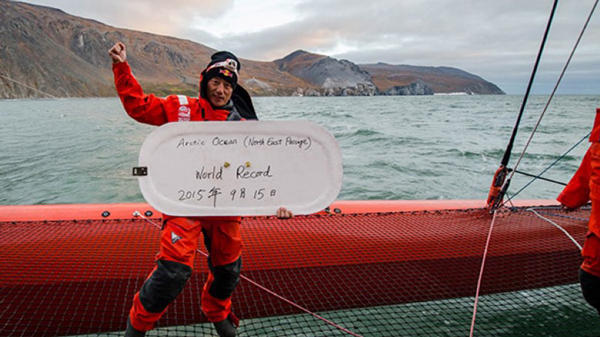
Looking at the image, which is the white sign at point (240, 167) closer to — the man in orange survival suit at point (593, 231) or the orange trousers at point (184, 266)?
the orange trousers at point (184, 266)

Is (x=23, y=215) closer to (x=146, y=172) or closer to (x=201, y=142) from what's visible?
(x=146, y=172)

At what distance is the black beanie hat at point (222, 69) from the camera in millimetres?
1859

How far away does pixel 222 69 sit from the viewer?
186 centimetres

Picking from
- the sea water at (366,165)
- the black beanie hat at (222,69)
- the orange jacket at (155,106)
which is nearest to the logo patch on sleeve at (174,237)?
the orange jacket at (155,106)

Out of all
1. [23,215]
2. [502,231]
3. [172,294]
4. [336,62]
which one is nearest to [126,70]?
[172,294]

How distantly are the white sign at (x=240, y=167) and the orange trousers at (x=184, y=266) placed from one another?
99 mm

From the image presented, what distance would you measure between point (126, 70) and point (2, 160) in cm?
952

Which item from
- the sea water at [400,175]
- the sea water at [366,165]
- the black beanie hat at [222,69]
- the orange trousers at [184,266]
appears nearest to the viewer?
the orange trousers at [184,266]

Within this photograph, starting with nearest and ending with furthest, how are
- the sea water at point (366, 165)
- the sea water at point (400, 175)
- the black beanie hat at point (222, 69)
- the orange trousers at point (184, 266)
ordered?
the orange trousers at point (184, 266) → the black beanie hat at point (222, 69) → the sea water at point (400, 175) → the sea water at point (366, 165)

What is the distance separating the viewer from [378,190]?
23.9 ft

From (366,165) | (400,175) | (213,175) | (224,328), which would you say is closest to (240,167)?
(213,175)

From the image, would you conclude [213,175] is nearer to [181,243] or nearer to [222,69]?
[181,243]

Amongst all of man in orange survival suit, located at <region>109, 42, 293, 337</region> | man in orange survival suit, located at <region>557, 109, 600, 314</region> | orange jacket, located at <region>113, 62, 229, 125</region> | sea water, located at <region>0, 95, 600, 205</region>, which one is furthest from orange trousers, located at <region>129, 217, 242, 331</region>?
sea water, located at <region>0, 95, 600, 205</region>

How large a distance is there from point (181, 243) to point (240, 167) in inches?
16.7
